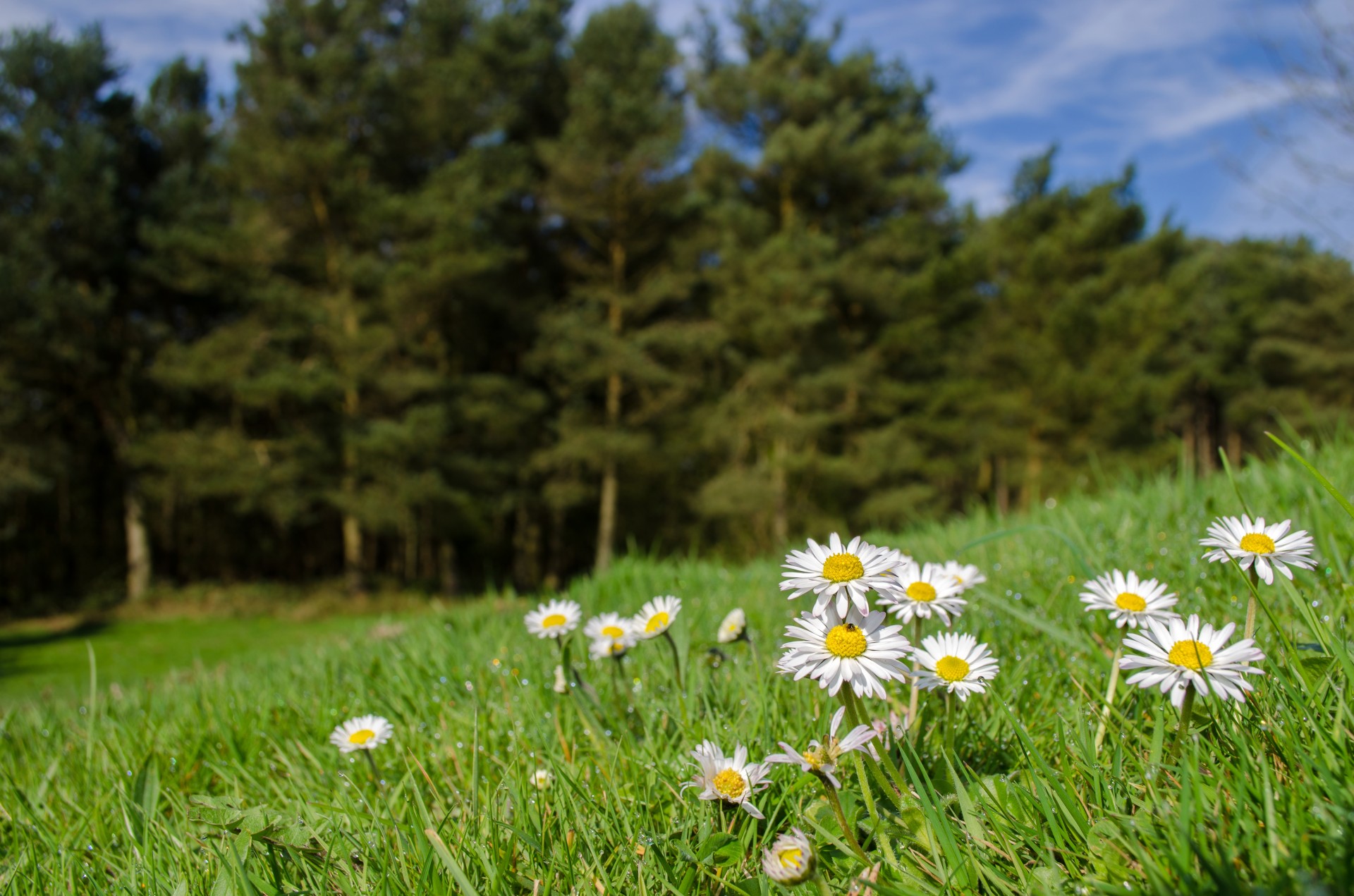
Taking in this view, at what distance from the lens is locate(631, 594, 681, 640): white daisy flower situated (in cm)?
135

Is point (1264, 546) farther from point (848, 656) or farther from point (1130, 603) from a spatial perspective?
point (848, 656)

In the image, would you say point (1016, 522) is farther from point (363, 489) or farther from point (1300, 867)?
point (363, 489)

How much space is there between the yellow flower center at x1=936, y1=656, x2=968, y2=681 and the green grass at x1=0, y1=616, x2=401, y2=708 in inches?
299

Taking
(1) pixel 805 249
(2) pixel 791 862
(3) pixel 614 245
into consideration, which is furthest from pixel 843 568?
(3) pixel 614 245

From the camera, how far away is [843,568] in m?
0.90

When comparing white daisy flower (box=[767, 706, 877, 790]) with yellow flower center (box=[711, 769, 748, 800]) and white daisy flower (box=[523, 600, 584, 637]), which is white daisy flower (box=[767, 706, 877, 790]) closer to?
yellow flower center (box=[711, 769, 748, 800])

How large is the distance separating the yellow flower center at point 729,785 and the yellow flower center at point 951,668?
29 cm

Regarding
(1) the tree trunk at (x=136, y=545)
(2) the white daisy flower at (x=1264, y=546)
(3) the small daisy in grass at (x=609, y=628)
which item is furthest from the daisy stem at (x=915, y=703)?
(1) the tree trunk at (x=136, y=545)

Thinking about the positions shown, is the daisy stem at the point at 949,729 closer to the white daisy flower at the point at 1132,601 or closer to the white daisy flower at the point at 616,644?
the white daisy flower at the point at 1132,601

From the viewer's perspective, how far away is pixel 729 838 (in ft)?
3.18

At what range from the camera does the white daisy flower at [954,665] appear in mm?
965

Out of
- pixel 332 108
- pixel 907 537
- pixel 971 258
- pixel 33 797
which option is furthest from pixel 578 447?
pixel 33 797

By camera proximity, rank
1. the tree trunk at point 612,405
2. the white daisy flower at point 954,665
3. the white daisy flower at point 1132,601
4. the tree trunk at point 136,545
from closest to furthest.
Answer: the white daisy flower at point 954,665 < the white daisy flower at point 1132,601 < the tree trunk at point 136,545 < the tree trunk at point 612,405

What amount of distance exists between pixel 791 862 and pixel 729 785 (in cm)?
16
